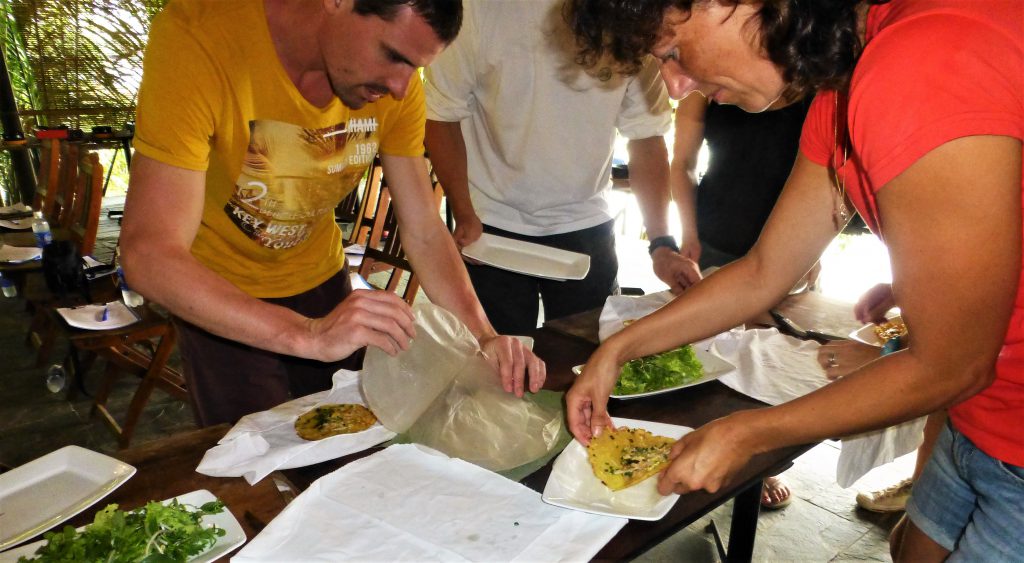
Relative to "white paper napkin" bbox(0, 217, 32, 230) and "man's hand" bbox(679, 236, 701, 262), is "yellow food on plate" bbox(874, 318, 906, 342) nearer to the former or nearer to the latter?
"man's hand" bbox(679, 236, 701, 262)

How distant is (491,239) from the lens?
2375mm

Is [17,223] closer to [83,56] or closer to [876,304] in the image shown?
[83,56]

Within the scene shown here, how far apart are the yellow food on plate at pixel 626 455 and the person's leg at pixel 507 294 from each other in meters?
1.22

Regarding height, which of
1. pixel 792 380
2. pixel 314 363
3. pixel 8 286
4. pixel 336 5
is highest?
pixel 336 5

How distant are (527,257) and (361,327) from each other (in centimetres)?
111

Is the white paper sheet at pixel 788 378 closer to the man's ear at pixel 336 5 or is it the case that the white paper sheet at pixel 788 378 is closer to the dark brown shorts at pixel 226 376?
the dark brown shorts at pixel 226 376

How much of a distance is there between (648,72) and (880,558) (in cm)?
196

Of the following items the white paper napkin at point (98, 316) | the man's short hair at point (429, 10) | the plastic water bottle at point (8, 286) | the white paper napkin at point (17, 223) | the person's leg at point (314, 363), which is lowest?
the plastic water bottle at point (8, 286)

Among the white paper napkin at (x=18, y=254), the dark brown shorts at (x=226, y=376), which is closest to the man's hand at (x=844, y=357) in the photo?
the dark brown shorts at (x=226, y=376)

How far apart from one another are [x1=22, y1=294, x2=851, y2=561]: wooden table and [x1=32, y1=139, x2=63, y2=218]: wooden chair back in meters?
4.34

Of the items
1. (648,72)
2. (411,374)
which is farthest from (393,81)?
(648,72)

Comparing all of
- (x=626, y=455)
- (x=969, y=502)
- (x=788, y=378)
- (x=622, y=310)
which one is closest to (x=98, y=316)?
(x=622, y=310)

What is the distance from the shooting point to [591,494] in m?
1.12

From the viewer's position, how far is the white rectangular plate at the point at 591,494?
1.04 meters
